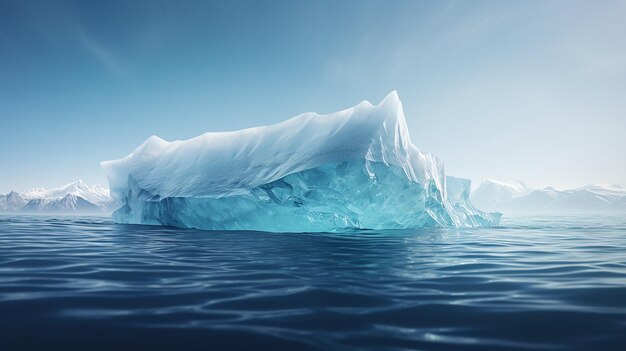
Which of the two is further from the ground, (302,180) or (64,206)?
(302,180)

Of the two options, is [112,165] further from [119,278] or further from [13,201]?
[13,201]

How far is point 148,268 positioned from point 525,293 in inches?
194

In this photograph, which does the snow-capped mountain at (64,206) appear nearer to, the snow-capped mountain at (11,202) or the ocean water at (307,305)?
the snow-capped mountain at (11,202)

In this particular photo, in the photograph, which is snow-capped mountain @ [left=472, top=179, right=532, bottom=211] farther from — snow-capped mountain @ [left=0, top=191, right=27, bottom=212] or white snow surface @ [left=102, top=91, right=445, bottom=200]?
snow-capped mountain @ [left=0, top=191, right=27, bottom=212]

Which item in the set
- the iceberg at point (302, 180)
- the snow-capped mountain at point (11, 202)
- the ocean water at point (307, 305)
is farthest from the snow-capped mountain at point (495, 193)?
the snow-capped mountain at point (11, 202)

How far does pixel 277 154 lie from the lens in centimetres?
1499

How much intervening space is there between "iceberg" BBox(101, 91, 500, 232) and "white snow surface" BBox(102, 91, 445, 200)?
6 cm

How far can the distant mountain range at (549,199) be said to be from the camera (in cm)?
12338

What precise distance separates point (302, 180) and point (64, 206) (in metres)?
189

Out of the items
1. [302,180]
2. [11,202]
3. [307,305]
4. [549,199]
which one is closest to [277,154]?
[302,180]

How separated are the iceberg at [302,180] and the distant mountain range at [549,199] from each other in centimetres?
12133

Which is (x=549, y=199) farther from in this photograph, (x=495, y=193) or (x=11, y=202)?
(x=11, y=202)

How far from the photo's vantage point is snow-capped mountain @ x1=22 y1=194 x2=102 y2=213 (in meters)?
157

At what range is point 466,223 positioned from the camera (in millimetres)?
20578
